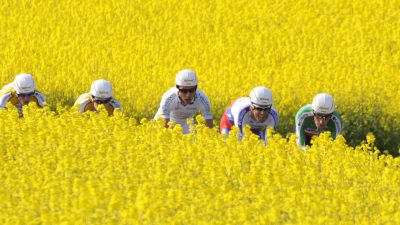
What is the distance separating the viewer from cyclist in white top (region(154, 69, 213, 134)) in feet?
51.3

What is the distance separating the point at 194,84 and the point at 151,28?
637 cm

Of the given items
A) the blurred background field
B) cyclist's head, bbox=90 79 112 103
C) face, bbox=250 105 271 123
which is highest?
the blurred background field

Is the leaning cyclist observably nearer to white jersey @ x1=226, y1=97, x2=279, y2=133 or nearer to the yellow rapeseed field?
the yellow rapeseed field

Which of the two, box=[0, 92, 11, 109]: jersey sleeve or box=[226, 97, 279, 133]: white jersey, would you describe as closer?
box=[226, 97, 279, 133]: white jersey

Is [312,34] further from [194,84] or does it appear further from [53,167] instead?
[53,167]

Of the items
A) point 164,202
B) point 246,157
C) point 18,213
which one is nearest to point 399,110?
point 246,157

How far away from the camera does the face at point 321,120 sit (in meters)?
14.9

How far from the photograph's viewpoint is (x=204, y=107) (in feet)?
51.7

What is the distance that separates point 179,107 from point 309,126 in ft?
6.16

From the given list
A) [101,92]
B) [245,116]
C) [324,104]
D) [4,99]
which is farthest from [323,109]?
[4,99]

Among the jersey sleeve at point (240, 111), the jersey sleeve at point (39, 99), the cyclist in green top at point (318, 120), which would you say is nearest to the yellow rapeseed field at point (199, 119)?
the jersey sleeve at point (39, 99)

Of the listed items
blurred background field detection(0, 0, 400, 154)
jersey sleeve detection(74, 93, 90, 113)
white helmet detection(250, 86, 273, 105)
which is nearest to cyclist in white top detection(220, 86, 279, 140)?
white helmet detection(250, 86, 273, 105)

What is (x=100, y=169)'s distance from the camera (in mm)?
12500

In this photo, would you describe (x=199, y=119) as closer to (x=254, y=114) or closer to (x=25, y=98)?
(x=254, y=114)
